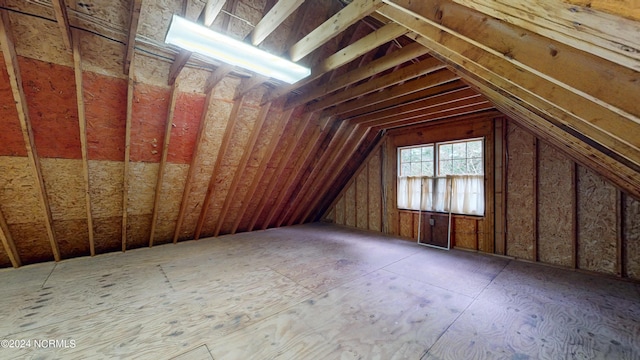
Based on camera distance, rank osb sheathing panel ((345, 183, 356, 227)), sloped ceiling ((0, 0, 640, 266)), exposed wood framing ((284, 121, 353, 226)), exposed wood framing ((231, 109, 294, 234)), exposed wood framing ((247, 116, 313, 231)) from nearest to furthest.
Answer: sloped ceiling ((0, 0, 640, 266)) → exposed wood framing ((231, 109, 294, 234)) → exposed wood framing ((247, 116, 313, 231)) → exposed wood framing ((284, 121, 353, 226)) → osb sheathing panel ((345, 183, 356, 227))

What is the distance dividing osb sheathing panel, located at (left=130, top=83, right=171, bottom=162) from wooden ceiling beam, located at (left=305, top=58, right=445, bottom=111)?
2.12 m

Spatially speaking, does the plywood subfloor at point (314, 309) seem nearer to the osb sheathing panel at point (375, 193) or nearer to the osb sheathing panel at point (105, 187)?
the osb sheathing panel at point (105, 187)

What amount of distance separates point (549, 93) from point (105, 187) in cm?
486

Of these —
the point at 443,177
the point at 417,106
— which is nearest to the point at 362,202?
the point at 443,177

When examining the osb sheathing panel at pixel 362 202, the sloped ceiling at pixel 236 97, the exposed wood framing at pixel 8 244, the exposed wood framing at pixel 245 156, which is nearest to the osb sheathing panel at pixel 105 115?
the sloped ceiling at pixel 236 97

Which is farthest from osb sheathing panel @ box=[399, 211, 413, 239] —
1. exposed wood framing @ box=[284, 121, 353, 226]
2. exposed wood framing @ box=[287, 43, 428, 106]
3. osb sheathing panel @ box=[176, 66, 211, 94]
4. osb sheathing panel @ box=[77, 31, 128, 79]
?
osb sheathing panel @ box=[77, 31, 128, 79]

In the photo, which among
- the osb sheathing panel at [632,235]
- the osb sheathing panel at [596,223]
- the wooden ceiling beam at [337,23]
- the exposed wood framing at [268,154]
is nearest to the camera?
the wooden ceiling beam at [337,23]

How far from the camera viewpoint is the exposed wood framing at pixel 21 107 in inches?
78.8

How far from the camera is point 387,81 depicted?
2.87 metres

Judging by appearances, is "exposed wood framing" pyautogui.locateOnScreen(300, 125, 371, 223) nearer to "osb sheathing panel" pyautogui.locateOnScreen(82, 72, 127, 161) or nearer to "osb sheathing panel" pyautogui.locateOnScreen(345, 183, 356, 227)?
"osb sheathing panel" pyautogui.locateOnScreen(345, 183, 356, 227)

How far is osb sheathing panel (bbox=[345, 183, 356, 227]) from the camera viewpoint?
625 cm

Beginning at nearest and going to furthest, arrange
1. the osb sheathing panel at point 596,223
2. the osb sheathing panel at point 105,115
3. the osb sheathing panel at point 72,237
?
the osb sheathing panel at point 105,115 < the osb sheathing panel at point 596,223 < the osb sheathing panel at point 72,237

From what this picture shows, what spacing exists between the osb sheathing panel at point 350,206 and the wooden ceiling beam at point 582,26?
5446 mm

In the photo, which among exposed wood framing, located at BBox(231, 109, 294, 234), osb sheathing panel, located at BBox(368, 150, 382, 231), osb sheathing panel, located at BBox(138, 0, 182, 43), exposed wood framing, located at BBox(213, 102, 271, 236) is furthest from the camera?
osb sheathing panel, located at BBox(368, 150, 382, 231)
